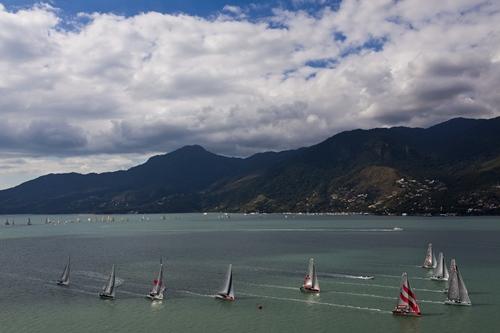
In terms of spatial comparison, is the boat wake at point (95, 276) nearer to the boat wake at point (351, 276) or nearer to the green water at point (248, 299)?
the green water at point (248, 299)

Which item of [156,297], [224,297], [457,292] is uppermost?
[457,292]

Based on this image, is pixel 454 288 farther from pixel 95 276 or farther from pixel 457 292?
pixel 95 276

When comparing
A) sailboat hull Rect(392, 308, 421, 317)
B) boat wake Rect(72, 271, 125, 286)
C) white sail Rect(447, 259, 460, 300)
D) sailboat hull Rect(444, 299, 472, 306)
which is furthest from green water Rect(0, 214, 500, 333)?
white sail Rect(447, 259, 460, 300)

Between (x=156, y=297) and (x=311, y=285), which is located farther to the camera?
(x=311, y=285)

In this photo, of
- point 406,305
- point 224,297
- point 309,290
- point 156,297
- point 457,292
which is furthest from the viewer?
point 309,290

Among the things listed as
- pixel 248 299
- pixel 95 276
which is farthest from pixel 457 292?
pixel 95 276

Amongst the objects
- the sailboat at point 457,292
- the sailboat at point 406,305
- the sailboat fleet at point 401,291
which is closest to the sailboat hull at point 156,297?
the sailboat fleet at point 401,291

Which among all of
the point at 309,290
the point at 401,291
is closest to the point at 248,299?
the point at 309,290

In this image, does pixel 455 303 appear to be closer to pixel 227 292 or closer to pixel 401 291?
pixel 401 291

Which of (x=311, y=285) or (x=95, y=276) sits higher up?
(x=311, y=285)

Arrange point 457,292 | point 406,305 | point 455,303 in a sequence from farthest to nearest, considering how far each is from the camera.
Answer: point 457,292
point 455,303
point 406,305

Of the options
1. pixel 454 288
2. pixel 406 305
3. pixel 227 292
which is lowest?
pixel 406 305

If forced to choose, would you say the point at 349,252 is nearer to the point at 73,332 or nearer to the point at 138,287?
the point at 138,287
